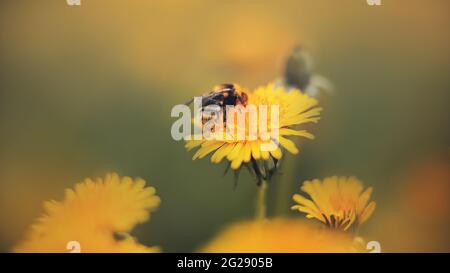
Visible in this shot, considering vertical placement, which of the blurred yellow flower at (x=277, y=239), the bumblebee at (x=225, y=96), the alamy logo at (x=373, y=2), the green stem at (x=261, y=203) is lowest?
the blurred yellow flower at (x=277, y=239)

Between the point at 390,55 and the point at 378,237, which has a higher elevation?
the point at 390,55

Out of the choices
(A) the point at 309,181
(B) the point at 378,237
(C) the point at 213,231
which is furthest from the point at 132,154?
(B) the point at 378,237

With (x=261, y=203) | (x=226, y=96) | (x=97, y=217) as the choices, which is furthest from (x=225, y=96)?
(x=97, y=217)

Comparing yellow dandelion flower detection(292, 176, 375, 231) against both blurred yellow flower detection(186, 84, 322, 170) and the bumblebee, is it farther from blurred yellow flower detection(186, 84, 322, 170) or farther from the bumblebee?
the bumblebee

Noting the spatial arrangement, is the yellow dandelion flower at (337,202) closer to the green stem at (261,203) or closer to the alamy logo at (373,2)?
the green stem at (261,203)

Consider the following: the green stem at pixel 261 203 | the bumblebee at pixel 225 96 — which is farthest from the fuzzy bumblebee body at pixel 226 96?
the green stem at pixel 261 203

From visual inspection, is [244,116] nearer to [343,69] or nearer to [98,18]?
[343,69]

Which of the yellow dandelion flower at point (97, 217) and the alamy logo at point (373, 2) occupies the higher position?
the alamy logo at point (373, 2)
